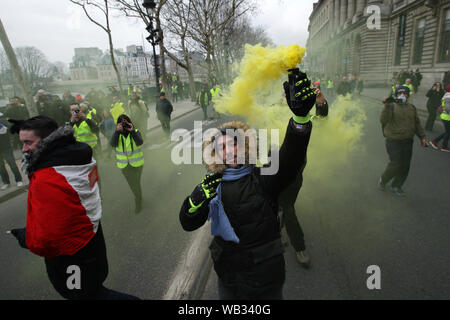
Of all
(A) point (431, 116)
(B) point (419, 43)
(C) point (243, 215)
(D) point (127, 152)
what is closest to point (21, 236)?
(C) point (243, 215)

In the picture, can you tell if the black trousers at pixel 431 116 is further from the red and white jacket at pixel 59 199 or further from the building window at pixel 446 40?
the building window at pixel 446 40

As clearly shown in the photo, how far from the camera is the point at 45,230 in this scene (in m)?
1.80

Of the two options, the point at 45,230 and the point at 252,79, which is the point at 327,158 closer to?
the point at 252,79

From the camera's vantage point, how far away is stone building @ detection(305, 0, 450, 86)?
21094mm

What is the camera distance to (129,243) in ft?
12.7

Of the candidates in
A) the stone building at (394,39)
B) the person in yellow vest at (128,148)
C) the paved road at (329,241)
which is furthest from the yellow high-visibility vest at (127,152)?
the stone building at (394,39)

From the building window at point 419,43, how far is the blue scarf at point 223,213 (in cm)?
2989

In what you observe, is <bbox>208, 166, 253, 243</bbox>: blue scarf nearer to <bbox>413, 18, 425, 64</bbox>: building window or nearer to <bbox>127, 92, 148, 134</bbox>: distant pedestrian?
<bbox>127, 92, 148, 134</bbox>: distant pedestrian

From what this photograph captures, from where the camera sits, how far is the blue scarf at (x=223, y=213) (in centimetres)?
176

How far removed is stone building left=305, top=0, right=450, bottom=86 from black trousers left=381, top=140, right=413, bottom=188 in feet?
69.9

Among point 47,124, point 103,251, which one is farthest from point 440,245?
point 47,124

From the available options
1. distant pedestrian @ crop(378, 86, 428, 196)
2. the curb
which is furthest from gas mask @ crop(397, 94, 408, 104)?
the curb

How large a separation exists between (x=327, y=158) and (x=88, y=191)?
4277 millimetres

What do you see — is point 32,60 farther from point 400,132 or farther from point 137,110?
point 400,132
